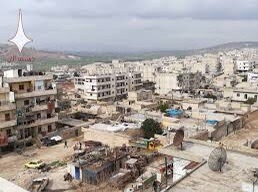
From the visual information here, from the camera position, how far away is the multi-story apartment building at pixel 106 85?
5859cm

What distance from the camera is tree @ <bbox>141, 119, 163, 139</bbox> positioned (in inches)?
1291

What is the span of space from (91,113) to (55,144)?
1149cm

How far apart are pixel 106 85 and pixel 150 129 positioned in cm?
2783

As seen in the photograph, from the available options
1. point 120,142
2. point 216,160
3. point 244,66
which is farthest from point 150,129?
point 244,66

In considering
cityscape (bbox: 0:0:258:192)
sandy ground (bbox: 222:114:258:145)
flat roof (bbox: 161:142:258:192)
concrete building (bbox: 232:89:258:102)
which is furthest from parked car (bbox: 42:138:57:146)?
concrete building (bbox: 232:89:258:102)

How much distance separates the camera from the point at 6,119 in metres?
A: 31.2

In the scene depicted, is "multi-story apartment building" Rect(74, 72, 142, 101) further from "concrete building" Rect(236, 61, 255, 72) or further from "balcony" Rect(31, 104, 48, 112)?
"concrete building" Rect(236, 61, 255, 72)

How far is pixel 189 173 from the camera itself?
48.6ft

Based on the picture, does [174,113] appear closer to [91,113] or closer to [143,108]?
[143,108]

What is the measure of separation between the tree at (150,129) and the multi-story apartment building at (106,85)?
25991 mm

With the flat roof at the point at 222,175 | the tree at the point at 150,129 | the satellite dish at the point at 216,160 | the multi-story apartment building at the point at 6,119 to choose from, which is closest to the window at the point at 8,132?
the multi-story apartment building at the point at 6,119

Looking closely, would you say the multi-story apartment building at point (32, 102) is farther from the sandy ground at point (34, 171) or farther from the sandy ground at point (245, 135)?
the sandy ground at point (245, 135)

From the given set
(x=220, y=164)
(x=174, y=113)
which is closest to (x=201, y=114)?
(x=174, y=113)

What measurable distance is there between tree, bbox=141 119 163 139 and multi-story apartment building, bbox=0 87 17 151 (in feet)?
36.4
